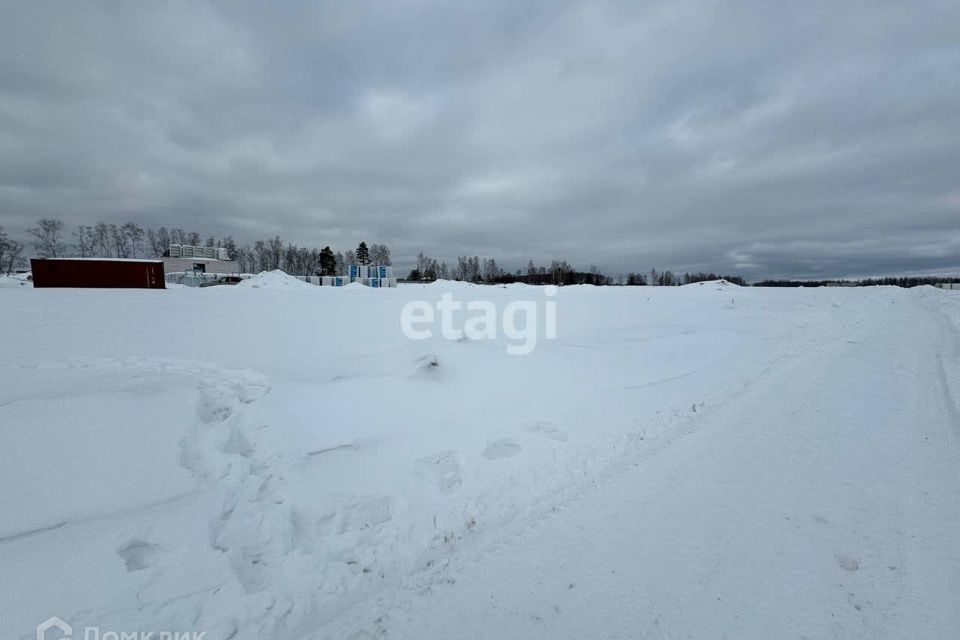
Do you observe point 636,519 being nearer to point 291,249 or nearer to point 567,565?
point 567,565

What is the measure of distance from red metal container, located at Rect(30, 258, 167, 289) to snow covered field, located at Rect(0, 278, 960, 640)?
22.2 m

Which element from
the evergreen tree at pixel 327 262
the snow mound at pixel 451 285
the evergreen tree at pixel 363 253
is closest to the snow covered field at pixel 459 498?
the snow mound at pixel 451 285

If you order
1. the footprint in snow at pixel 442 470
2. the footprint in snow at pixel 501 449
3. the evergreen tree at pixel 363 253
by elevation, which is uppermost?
the evergreen tree at pixel 363 253

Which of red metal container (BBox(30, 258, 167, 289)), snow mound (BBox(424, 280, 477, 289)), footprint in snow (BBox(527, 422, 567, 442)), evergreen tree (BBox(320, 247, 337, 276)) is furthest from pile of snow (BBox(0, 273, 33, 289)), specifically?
footprint in snow (BBox(527, 422, 567, 442))

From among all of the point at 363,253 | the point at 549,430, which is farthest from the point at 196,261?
the point at 549,430

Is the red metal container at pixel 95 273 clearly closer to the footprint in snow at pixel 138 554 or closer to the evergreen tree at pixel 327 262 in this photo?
the footprint in snow at pixel 138 554

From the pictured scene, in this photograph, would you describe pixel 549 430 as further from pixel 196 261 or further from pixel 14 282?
pixel 196 261

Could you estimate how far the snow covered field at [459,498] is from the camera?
2.75 metres

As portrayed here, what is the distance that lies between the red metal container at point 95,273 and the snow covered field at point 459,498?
72.7ft

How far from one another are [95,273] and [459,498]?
109 ft

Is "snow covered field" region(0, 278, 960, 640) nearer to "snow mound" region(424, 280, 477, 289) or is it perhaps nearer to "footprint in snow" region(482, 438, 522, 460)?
"footprint in snow" region(482, 438, 522, 460)

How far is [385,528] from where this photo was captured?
373cm

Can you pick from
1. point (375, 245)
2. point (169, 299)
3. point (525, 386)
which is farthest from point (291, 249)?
point (525, 386)

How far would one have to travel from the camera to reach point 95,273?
25141mm
